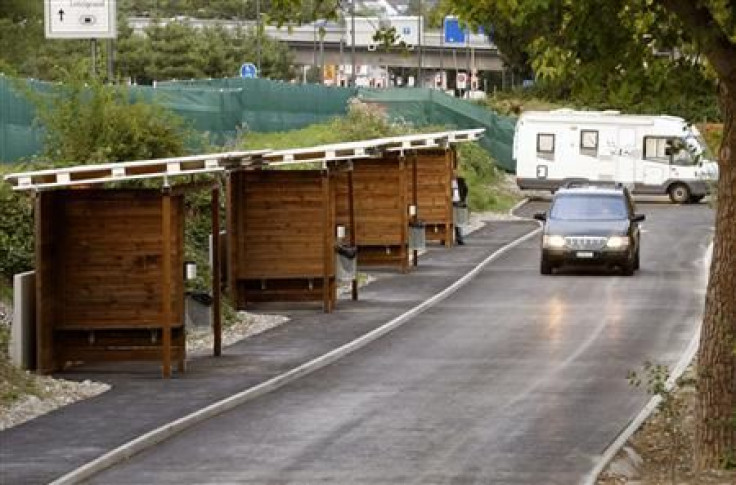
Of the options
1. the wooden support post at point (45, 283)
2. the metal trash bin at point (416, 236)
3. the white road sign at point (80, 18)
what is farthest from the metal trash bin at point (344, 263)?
the wooden support post at point (45, 283)

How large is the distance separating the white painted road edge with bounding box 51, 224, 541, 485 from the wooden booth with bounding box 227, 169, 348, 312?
1.97 meters

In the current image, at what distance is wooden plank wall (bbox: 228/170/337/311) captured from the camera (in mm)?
34188

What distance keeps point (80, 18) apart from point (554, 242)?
36.8 ft

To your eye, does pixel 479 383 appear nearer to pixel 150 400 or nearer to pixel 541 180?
pixel 150 400

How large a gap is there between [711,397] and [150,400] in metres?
6.95

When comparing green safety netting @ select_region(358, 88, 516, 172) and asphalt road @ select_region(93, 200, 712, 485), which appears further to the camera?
green safety netting @ select_region(358, 88, 516, 172)

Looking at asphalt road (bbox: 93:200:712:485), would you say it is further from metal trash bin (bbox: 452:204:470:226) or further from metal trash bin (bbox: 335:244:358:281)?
metal trash bin (bbox: 452:204:470:226)

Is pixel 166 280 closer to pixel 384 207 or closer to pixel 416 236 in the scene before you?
pixel 384 207

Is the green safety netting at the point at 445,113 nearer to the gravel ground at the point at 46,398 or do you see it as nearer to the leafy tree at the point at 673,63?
the gravel ground at the point at 46,398

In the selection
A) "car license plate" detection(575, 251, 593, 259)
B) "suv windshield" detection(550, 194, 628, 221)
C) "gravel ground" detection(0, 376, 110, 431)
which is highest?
Result: "suv windshield" detection(550, 194, 628, 221)

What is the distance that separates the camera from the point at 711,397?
19.2 metres

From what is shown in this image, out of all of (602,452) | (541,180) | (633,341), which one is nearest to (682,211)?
(541,180)

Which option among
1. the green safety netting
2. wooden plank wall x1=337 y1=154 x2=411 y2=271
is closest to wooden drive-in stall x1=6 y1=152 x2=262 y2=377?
wooden plank wall x1=337 y1=154 x2=411 y2=271

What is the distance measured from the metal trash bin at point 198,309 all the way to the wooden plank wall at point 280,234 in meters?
6.72
